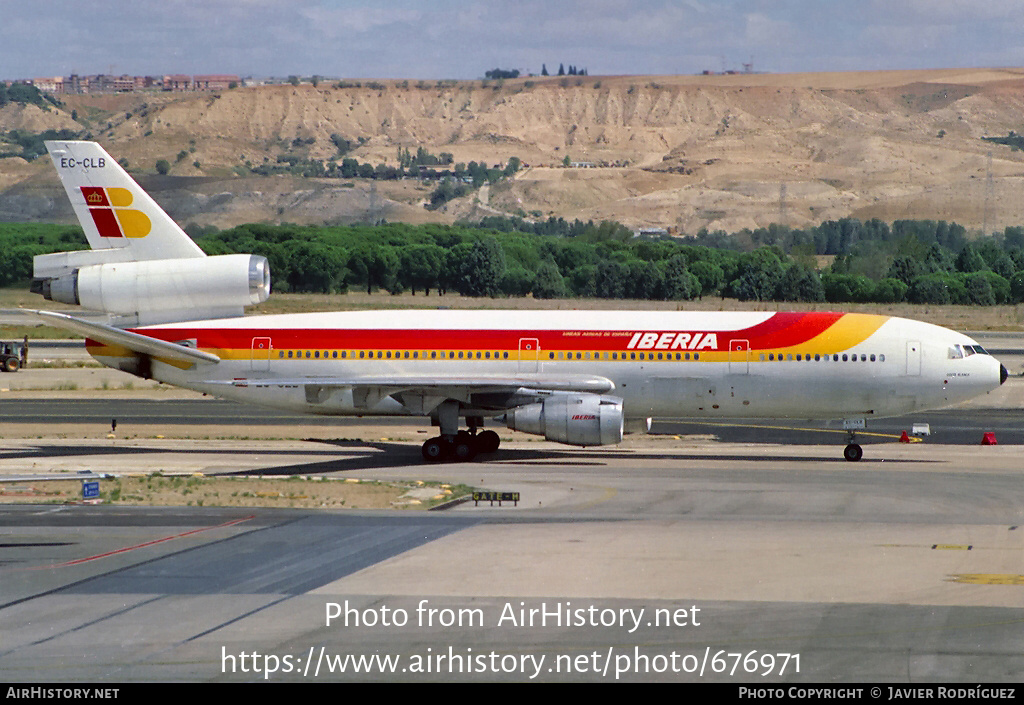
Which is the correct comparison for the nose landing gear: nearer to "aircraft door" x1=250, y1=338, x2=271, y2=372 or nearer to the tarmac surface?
the tarmac surface

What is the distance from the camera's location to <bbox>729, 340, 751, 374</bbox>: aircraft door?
39.2 metres

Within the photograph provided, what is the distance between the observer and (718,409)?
39688mm

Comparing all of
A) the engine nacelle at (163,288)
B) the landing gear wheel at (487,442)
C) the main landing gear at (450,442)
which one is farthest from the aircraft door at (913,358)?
the engine nacelle at (163,288)

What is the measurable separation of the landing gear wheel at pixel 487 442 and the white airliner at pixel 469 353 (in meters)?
0.07

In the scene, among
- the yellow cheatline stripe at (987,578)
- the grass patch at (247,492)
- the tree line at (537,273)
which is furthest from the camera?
the tree line at (537,273)

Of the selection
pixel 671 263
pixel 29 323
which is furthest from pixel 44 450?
pixel 671 263

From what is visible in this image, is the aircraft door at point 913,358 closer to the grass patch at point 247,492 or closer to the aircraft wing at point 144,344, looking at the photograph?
the grass patch at point 247,492

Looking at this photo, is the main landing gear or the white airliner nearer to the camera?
the white airliner

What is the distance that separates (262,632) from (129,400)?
129ft

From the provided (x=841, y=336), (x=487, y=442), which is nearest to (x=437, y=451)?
(x=487, y=442)

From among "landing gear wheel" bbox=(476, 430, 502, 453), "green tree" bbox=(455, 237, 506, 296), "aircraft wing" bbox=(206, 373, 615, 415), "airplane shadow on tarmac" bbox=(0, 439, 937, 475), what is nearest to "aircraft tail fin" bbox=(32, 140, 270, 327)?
"aircraft wing" bbox=(206, 373, 615, 415)

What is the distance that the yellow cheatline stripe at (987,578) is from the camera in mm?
22375

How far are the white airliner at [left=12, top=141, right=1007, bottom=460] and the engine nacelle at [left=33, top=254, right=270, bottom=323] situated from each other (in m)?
0.05

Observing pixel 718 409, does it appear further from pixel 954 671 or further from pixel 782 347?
pixel 954 671
